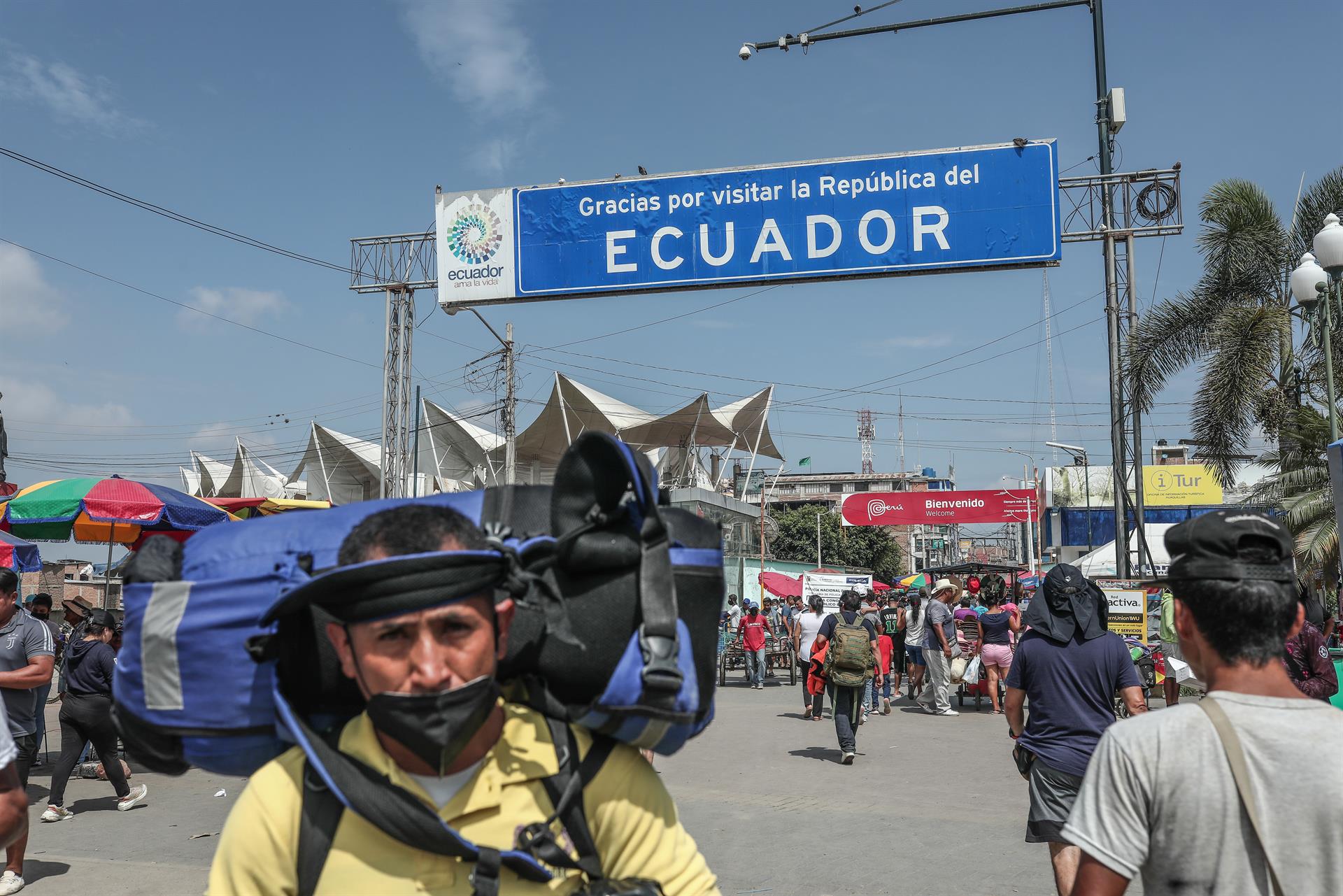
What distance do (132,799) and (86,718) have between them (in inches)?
32.6

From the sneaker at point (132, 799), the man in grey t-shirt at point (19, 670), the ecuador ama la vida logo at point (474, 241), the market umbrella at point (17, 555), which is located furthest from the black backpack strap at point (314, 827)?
the ecuador ama la vida logo at point (474, 241)

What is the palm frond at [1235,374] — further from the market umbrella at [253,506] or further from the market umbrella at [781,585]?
the market umbrella at [781,585]

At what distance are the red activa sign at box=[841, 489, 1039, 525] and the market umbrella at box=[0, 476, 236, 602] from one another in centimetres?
2961

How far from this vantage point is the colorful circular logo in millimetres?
14852

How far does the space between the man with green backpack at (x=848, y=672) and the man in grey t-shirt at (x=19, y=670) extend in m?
6.61

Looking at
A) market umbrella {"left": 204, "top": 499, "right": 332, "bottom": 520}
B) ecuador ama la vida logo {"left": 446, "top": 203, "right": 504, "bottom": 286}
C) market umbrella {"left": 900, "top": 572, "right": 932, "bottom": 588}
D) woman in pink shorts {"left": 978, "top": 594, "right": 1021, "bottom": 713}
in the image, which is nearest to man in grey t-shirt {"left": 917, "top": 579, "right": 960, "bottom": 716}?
woman in pink shorts {"left": 978, "top": 594, "right": 1021, "bottom": 713}

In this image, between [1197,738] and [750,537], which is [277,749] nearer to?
[1197,738]

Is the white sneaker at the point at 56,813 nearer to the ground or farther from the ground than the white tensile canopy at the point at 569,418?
nearer to the ground

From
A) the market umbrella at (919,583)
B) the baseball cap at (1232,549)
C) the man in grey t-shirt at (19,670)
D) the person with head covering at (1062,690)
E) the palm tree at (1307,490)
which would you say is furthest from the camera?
the market umbrella at (919,583)

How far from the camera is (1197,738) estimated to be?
2131 millimetres

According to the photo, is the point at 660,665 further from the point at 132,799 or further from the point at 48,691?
the point at 132,799

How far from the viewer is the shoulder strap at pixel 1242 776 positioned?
6.81 ft

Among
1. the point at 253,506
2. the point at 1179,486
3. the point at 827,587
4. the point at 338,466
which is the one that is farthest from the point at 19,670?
the point at 338,466

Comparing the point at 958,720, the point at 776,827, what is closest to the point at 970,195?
the point at 958,720
